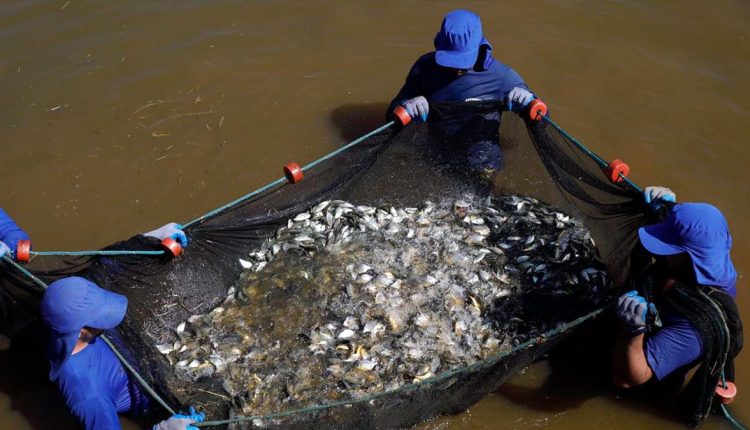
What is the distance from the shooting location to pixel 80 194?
5965 millimetres

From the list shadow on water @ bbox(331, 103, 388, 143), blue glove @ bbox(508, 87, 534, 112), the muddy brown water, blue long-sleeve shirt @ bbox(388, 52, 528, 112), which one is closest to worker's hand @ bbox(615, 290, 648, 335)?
blue glove @ bbox(508, 87, 534, 112)

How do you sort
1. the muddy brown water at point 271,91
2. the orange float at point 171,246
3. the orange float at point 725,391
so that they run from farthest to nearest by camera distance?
1. the muddy brown water at point 271,91
2. the orange float at point 171,246
3. the orange float at point 725,391

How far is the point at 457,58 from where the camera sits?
5.20 metres

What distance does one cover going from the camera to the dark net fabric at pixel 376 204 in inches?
156

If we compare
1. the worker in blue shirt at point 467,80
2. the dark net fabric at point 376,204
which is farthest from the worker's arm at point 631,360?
the worker in blue shirt at point 467,80

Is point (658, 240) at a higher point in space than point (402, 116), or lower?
lower

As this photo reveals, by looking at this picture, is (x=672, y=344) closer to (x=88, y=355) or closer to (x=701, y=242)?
(x=701, y=242)

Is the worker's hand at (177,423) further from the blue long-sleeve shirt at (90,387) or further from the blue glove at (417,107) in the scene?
the blue glove at (417,107)

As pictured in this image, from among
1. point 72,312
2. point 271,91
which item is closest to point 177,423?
point 72,312

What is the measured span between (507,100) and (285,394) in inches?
103

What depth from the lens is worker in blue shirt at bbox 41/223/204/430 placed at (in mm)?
3463

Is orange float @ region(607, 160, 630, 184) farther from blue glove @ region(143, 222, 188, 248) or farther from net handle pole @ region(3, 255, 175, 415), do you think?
net handle pole @ region(3, 255, 175, 415)

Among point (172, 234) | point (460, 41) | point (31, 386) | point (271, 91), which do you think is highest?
point (460, 41)

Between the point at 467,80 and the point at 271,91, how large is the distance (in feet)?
8.01
